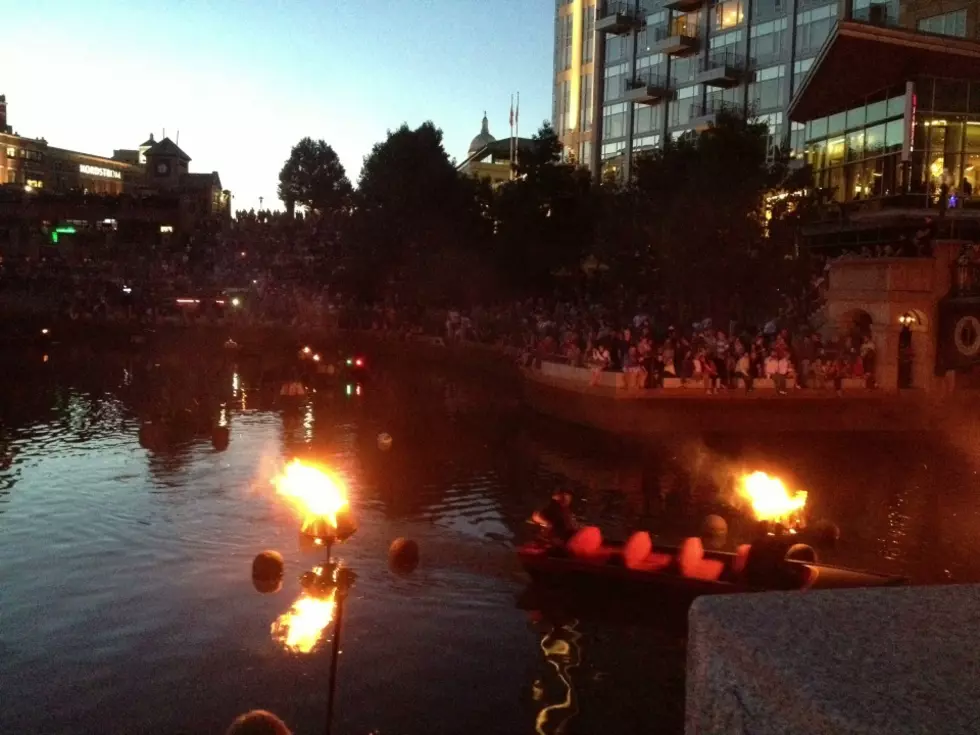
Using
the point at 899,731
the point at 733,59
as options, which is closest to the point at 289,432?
the point at 899,731

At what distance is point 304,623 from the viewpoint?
14312 millimetres

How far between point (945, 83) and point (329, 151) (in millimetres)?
85253

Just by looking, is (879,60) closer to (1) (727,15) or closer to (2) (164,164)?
(1) (727,15)

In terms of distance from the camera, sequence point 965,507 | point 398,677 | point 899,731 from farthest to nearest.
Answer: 1. point 965,507
2. point 398,677
3. point 899,731

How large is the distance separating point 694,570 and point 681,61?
51548mm

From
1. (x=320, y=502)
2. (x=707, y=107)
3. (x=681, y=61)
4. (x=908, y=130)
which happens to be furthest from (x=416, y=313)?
(x=320, y=502)

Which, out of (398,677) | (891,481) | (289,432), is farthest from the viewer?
(289,432)

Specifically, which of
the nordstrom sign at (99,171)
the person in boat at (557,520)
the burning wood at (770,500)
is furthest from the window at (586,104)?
the nordstrom sign at (99,171)

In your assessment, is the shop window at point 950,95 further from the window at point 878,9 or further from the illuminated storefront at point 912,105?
the window at point 878,9

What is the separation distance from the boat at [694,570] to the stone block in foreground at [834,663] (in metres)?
9.94

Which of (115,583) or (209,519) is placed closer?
(115,583)

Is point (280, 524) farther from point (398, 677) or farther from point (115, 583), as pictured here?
point (398, 677)

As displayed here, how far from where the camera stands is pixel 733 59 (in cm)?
5491

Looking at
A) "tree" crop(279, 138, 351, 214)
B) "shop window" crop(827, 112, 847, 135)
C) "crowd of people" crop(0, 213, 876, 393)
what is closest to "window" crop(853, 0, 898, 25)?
"shop window" crop(827, 112, 847, 135)
